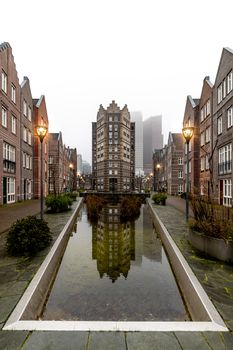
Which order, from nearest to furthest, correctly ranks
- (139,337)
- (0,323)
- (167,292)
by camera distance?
(139,337) < (0,323) < (167,292)

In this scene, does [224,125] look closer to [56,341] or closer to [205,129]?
[205,129]

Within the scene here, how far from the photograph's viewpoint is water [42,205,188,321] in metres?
4.30

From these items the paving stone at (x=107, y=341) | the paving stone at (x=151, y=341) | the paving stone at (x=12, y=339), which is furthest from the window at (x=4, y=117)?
the paving stone at (x=151, y=341)

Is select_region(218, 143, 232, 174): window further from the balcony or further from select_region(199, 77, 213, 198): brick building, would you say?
select_region(199, 77, 213, 198): brick building

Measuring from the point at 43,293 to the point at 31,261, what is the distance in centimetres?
154

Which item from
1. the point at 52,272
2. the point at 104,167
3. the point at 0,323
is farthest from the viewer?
the point at 104,167

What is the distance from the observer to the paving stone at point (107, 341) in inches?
112

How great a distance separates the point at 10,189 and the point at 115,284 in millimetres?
20655

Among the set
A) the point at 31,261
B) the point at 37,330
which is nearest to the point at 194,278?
the point at 37,330

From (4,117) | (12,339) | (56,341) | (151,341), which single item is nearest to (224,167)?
(151,341)

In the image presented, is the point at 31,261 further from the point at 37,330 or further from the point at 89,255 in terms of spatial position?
the point at 37,330

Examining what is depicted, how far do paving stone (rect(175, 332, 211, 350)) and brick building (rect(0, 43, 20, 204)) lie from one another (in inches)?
820

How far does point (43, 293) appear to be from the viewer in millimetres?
4809

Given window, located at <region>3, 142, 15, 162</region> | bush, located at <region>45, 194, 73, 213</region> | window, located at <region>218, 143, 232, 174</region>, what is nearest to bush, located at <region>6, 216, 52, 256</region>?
bush, located at <region>45, 194, 73, 213</region>
